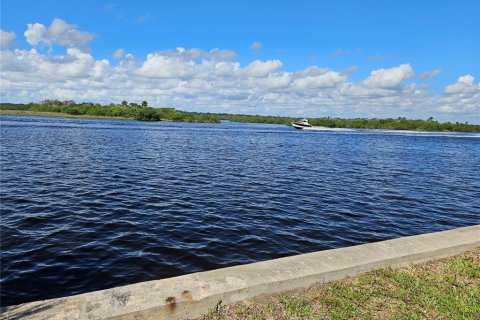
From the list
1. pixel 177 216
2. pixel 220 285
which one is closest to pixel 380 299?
pixel 220 285

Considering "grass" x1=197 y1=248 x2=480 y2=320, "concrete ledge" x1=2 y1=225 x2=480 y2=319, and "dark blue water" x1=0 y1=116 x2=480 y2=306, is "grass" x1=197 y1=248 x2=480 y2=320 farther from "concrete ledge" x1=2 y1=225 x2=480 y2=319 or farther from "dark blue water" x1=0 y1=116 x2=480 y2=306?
"dark blue water" x1=0 y1=116 x2=480 y2=306

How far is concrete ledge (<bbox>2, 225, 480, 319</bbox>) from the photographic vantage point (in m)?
5.44

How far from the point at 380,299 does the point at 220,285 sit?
2.95 meters

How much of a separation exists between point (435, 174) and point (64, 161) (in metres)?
32.5

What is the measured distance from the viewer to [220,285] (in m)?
6.31

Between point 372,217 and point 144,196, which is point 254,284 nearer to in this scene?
point 372,217

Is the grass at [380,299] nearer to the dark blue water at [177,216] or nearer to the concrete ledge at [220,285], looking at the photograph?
the concrete ledge at [220,285]

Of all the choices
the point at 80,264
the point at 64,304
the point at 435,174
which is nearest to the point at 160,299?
the point at 64,304

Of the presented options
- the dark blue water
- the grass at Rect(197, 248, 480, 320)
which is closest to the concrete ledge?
the grass at Rect(197, 248, 480, 320)

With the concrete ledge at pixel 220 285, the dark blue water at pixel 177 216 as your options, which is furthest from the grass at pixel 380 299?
the dark blue water at pixel 177 216

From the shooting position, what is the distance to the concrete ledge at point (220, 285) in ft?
17.9

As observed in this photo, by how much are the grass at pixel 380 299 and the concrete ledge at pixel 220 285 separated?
213 mm

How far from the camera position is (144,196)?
59.1 feet

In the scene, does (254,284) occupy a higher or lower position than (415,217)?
higher
